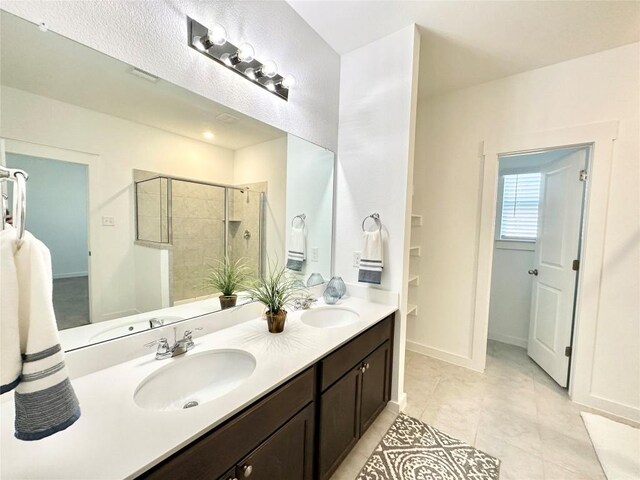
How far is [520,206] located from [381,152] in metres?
2.03

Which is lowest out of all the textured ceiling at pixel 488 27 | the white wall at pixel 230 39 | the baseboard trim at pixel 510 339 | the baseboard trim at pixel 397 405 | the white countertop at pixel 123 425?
the baseboard trim at pixel 397 405

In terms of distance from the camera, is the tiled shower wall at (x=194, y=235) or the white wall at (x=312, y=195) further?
the white wall at (x=312, y=195)

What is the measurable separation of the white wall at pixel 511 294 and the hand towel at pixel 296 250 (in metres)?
2.38

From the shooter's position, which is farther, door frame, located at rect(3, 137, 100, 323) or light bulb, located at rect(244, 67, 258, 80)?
light bulb, located at rect(244, 67, 258, 80)

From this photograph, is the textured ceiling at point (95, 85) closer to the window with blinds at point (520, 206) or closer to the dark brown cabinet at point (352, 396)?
the dark brown cabinet at point (352, 396)

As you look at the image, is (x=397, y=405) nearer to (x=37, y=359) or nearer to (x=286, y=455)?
(x=286, y=455)

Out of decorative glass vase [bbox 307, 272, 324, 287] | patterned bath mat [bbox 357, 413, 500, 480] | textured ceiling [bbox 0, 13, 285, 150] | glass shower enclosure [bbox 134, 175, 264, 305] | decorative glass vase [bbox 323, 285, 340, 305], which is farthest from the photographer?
decorative glass vase [bbox 307, 272, 324, 287]

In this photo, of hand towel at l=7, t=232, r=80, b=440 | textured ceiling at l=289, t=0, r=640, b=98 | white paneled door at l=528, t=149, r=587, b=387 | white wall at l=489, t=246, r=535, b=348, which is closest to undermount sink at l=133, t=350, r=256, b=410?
hand towel at l=7, t=232, r=80, b=440

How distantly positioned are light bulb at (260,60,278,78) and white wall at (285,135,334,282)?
0.36 meters

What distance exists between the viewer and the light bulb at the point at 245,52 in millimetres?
1335

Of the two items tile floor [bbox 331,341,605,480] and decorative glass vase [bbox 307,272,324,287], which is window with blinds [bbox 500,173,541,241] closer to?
tile floor [bbox 331,341,605,480]

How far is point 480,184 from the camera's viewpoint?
7.76ft

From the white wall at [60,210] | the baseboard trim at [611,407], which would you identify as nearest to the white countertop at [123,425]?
the white wall at [60,210]

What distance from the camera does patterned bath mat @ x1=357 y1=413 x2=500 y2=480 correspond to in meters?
1.40
